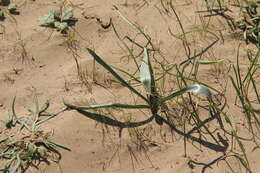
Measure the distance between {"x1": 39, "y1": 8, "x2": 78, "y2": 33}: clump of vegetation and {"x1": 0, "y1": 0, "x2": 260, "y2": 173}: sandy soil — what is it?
0.04 meters

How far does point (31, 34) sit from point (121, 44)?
533 mm

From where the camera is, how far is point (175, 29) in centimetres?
238

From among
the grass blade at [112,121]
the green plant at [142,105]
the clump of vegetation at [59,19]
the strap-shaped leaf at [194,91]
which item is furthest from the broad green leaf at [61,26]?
the strap-shaped leaf at [194,91]

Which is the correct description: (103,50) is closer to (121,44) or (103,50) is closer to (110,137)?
(121,44)

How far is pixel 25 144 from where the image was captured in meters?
1.85

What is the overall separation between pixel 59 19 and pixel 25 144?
2.92 ft

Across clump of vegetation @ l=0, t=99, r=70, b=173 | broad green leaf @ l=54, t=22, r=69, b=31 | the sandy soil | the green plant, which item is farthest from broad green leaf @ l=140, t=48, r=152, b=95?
broad green leaf @ l=54, t=22, r=69, b=31

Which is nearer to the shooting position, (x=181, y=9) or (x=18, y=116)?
(x=18, y=116)

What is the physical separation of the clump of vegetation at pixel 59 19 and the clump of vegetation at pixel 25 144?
0.63 meters

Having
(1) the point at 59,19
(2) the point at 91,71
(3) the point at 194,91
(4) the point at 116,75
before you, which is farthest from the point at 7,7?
(3) the point at 194,91

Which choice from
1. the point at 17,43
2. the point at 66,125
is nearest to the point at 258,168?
the point at 66,125

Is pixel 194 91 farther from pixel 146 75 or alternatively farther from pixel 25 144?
pixel 25 144

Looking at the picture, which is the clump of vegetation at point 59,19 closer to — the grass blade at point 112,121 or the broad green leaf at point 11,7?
the broad green leaf at point 11,7

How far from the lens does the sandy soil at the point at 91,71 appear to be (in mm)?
1809
